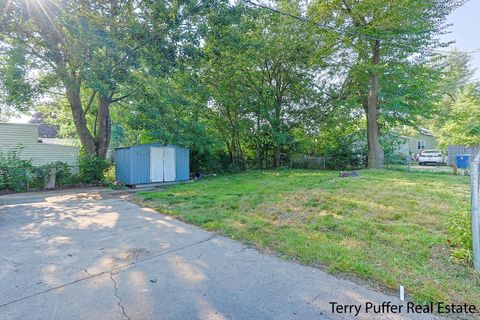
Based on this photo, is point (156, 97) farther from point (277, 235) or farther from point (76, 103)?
point (277, 235)

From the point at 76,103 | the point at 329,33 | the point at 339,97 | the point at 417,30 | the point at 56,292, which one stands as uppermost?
the point at 329,33

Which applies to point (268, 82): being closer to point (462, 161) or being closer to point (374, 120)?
point (374, 120)

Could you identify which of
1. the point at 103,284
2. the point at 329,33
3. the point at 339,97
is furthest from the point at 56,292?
the point at 339,97

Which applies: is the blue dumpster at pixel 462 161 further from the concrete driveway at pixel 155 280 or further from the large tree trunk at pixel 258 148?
the concrete driveway at pixel 155 280

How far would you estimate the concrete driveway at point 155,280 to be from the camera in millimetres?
1995

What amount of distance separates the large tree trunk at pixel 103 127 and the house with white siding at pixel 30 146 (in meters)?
1.49

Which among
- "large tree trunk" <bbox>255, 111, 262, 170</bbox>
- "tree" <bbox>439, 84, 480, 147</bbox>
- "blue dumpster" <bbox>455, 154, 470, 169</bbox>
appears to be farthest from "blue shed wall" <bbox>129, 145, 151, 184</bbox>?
"blue dumpster" <bbox>455, 154, 470, 169</bbox>

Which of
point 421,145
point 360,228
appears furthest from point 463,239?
point 421,145

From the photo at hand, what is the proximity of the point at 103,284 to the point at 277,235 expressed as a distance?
7.31 ft

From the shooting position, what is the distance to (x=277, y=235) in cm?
363

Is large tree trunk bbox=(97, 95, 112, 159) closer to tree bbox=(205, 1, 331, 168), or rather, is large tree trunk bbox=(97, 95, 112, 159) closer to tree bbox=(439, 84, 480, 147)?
tree bbox=(205, 1, 331, 168)

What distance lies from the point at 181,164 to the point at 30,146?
7.91 m

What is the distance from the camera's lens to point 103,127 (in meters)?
11.3

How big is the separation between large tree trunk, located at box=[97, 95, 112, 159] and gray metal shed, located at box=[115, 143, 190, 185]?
4.00 feet
